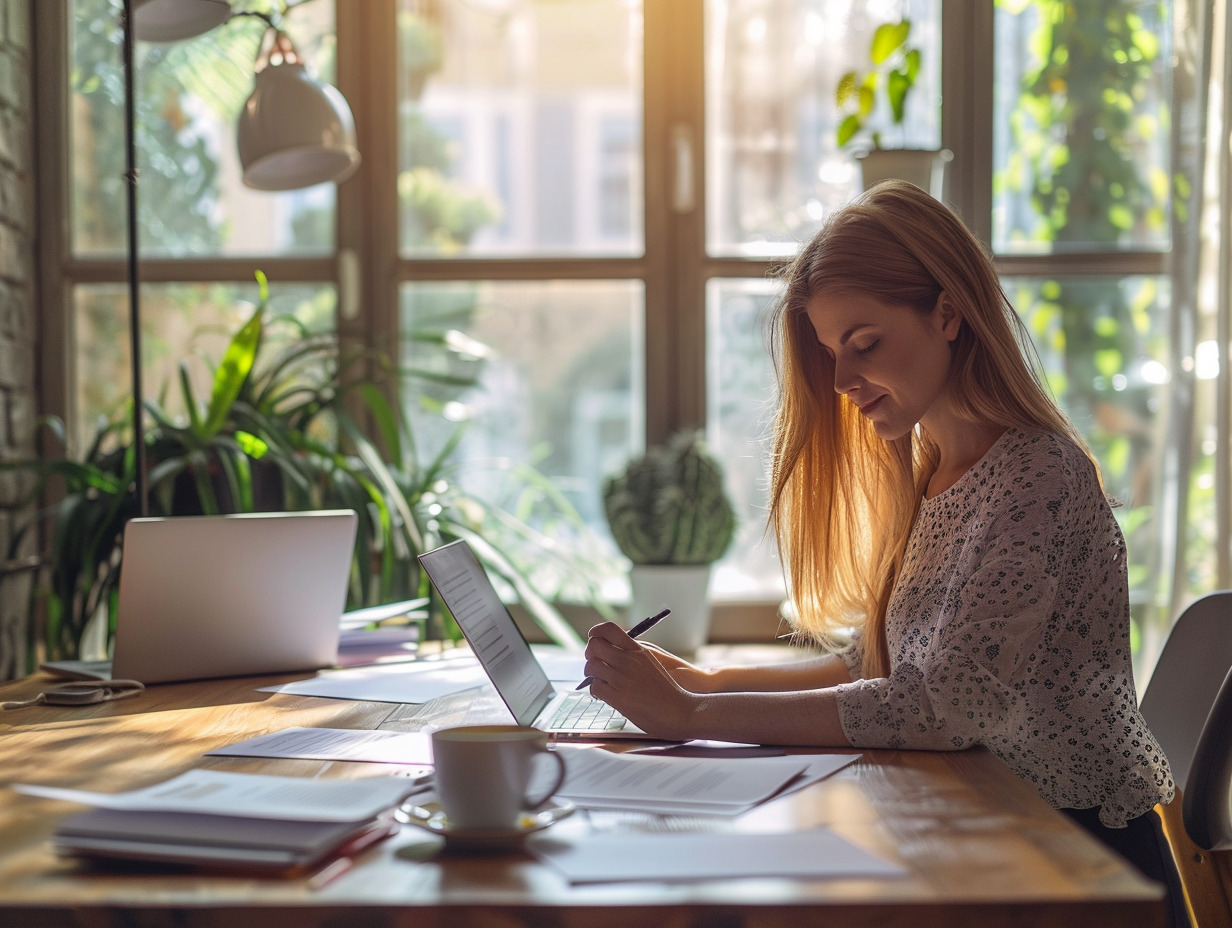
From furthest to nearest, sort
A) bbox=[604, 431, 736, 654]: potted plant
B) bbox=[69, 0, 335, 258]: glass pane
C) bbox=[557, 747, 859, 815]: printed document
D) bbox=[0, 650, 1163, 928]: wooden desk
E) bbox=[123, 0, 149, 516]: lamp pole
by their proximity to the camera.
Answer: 1. bbox=[69, 0, 335, 258]: glass pane
2. bbox=[604, 431, 736, 654]: potted plant
3. bbox=[123, 0, 149, 516]: lamp pole
4. bbox=[557, 747, 859, 815]: printed document
5. bbox=[0, 650, 1163, 928]: wooden desk

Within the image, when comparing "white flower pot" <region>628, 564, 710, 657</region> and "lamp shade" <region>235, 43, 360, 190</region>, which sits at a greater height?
"lamp shade" <region>235, 43, 360, 190</region>

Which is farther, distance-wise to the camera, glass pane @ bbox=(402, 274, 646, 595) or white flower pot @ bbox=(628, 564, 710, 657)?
glass pane @ bbox=(402, 274, 646, 595)

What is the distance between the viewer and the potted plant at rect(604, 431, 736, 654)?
259cm

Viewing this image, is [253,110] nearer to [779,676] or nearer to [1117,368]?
[779,676]

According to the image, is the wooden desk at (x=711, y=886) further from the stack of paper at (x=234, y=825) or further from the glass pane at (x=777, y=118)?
the glass pane at (x=777, y=118)

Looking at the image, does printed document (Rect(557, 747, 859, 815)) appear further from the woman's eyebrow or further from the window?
the window

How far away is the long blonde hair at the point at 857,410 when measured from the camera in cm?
135

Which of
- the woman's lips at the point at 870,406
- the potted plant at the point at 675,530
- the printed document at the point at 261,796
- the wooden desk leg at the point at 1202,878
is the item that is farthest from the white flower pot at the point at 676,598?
the printed document at the point at 261,796

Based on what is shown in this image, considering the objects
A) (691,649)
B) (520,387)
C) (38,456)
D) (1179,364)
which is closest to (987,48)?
A: (1179,364)

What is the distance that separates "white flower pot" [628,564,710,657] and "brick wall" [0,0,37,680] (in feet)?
4.78

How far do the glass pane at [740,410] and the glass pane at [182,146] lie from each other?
105 centimetres

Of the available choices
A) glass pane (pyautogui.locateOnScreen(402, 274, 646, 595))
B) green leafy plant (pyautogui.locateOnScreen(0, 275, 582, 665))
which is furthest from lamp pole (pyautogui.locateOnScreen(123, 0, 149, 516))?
glass pane (pyautogui.locateOnScreen(402, 274, 646, 595))

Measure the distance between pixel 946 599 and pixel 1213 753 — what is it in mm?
412

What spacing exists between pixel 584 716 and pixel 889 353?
1.91ft
